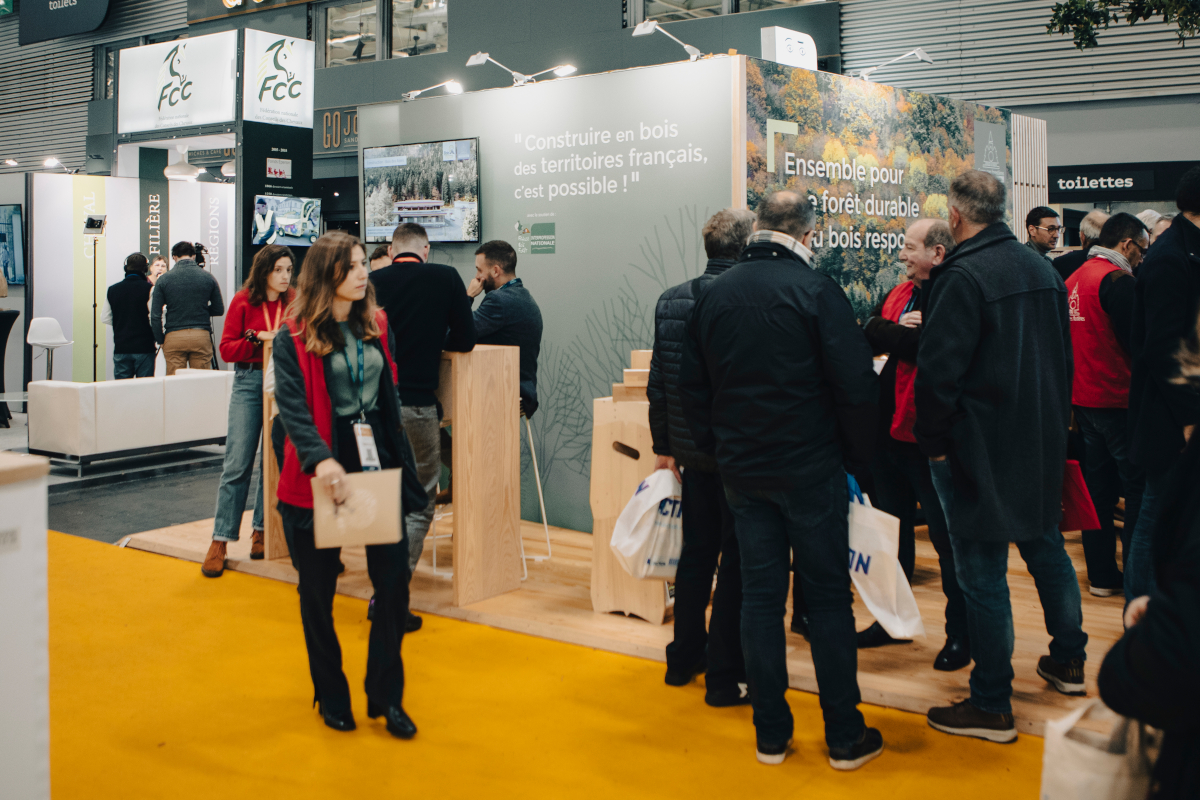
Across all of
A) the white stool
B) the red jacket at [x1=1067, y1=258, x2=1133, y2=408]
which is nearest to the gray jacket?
the white stool

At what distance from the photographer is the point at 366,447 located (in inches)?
111

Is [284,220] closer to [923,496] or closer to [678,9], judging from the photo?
[678,9]

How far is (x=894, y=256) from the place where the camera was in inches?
207

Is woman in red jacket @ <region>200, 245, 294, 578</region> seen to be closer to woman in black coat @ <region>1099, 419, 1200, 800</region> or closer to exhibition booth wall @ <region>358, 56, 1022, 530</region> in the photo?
exhibition booth wall @ <region>358, 56, 1022, 530</region>

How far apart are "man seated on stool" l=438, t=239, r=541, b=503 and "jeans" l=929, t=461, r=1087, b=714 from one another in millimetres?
2189

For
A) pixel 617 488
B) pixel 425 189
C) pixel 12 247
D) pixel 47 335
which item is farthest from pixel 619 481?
pixel 12 247

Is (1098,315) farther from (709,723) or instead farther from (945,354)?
(709,723)

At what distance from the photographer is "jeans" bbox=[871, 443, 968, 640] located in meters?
3.32

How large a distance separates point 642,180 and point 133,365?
18.9 ft

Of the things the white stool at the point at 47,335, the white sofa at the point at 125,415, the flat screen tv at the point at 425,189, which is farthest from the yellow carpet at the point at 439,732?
the white stool at the point at 47,335

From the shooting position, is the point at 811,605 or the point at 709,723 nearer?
the point at 811,605

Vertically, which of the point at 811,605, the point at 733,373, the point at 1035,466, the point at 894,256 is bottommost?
the point at 811,605

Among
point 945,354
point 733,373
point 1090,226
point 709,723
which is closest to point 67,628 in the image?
point 709,723

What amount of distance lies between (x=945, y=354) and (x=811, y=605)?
29.7 inches
